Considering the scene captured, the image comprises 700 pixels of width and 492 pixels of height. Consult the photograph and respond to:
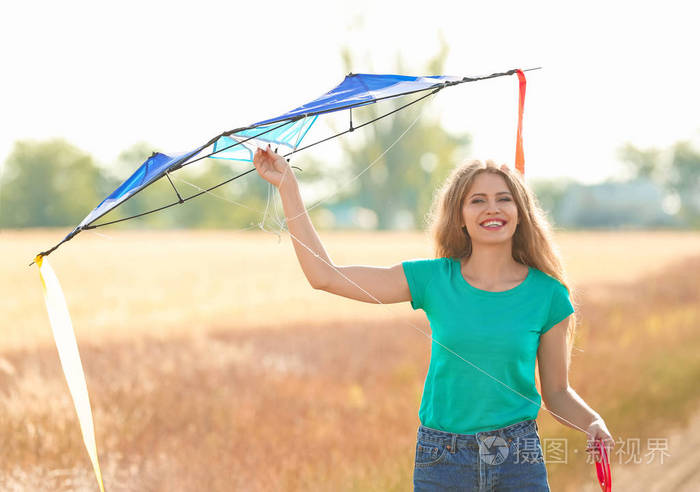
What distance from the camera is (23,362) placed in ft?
18.1

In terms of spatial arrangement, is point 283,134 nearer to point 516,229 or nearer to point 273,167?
point 273,167

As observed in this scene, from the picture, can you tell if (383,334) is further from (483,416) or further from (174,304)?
(483,416)

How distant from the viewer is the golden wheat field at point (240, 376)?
4555 mm

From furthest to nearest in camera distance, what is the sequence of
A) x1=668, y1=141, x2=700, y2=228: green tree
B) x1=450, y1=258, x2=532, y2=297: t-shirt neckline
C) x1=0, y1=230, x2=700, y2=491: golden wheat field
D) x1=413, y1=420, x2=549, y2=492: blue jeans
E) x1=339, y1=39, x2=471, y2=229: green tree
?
x1=668, y1=141, x2=700, y2=228: green tree → x1=339, y1=39, x2=471, y2=229: green tree → x1=0, y1=230, x2=700, y2=491: golden wheat field → x1=450, y1=258, x2=532, y2=297: t-shirt neckline → x1=413, y1=420, x2=549, y2=492: blue jeans

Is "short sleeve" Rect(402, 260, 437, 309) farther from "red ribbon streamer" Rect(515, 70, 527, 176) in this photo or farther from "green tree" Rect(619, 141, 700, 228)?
"green tree" Rect(619, 141, 700, 228)

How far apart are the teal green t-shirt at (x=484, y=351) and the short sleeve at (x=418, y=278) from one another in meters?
0.02

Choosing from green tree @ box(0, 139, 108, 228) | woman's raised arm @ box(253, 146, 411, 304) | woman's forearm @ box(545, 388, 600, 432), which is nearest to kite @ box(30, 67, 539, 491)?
woman's raised arm @ box(253, 146, 411, 304)

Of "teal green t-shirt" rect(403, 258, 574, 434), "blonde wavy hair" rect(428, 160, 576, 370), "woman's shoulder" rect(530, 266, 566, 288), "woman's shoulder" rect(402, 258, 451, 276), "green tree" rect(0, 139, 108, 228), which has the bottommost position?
"teal green t-shirt" rect(403, 258, 574, 434)

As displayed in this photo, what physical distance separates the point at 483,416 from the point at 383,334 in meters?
6.21

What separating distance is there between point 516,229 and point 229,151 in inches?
43.3

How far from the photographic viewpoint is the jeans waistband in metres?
2.51

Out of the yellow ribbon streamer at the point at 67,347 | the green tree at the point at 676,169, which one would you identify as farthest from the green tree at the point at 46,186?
the green tree at the point at 676,169

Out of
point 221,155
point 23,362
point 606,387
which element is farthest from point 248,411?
point 606,387

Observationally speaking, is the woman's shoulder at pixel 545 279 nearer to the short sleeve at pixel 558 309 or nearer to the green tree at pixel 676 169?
the short sleeve at pixel 558 309
